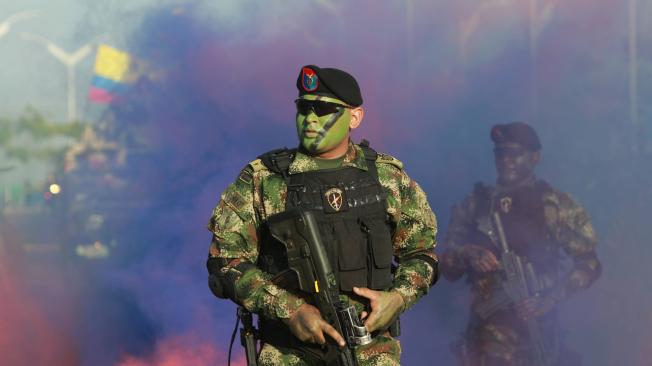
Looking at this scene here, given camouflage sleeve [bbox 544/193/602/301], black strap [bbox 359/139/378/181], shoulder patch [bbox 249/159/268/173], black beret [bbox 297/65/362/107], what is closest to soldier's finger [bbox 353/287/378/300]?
black strap [bbox 359/139/378/181]

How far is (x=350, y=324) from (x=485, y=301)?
12.0 ft

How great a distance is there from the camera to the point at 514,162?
7.27 meters

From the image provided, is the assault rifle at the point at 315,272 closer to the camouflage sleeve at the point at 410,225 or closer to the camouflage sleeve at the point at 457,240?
the camouflage sleeve at the point at 410,225

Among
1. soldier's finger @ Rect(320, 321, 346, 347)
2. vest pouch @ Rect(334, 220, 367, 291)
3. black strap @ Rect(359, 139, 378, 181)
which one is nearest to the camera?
soldier's finger @ Rect(320, 321, 346, 347)

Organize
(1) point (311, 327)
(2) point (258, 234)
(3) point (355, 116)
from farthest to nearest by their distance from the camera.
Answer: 1. (3) point (355, 116)
2. (2) point (258, 234)
3. (1) point (311, 327)

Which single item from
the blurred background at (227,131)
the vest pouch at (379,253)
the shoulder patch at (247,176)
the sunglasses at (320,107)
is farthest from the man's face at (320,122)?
the blurred background at (227,131)

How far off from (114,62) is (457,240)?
2.60 meters

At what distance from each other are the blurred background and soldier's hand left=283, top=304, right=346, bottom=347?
3706 millimetres

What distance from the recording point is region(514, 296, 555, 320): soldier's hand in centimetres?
716

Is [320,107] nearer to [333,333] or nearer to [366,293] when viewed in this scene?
[366,293]

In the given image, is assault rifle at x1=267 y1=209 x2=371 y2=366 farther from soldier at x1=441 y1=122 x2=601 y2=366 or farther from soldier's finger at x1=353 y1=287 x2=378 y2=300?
soldier at x1=441 y1=122 x2=601 y2=366

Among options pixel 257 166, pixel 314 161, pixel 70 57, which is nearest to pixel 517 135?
pixel 70 57

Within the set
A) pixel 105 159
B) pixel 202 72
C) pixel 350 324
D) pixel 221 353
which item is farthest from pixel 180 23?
pixel 350 324

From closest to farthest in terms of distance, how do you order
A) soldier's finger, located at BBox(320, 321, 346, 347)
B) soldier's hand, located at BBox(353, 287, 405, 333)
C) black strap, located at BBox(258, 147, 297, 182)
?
soldier's finger, located at BBox(320, 321, 346, 347) → soldier's hand, located at BBox(353, 287, 405, 333) → black strap, located at BBox(258, 147, 297, 182)
